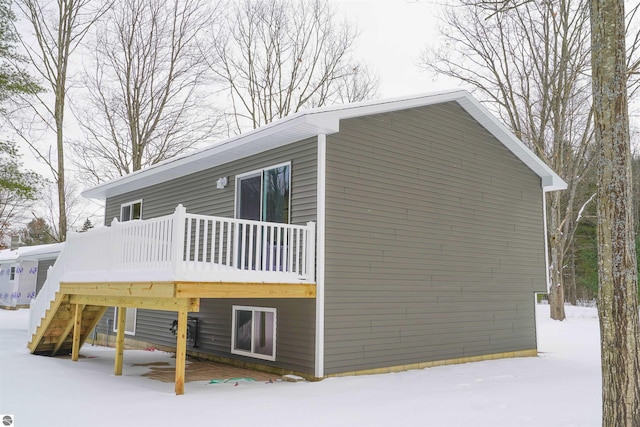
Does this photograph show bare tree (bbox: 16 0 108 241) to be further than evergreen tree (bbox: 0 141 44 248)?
Yes

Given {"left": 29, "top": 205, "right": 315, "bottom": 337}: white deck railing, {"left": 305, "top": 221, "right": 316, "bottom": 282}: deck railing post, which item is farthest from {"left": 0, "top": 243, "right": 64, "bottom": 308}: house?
{"left": 305, "top": 221, "right": 316, "bottom": 282}: deck railing post

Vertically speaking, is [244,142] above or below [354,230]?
above

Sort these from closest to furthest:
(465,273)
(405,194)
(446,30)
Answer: (405,194), (465,273), (446,30)

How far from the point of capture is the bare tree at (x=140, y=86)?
859 inches

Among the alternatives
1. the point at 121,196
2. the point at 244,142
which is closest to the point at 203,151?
the point at 244,142

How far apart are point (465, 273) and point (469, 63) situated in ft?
40.6

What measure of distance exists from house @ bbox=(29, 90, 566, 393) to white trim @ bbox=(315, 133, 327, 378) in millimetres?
18

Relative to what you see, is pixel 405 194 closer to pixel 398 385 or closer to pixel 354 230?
pixel 354 230

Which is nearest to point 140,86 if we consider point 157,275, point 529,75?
point 529,75

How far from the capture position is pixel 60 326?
1059cm

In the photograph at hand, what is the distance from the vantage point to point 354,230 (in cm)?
866

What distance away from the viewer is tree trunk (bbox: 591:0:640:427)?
4.47 m

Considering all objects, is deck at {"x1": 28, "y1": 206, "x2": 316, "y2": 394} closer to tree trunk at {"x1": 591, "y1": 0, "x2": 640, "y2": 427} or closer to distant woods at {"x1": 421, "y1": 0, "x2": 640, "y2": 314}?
tree trunk at {"x1": 591, "y1": 0, "x2": 640, "y2": 427}

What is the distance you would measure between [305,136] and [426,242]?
10.2ft
